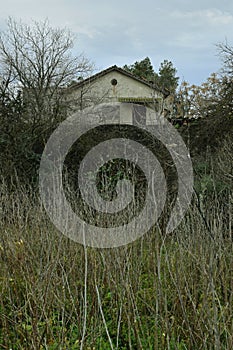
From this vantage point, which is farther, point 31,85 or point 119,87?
point 119,87

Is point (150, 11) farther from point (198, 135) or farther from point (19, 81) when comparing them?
point (19, 81)

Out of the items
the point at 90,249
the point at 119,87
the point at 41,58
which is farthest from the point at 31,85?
the point at 119,87

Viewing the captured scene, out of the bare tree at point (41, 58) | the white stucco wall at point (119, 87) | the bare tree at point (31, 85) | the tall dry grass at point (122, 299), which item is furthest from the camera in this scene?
the white stucco wall at point (119, 87)

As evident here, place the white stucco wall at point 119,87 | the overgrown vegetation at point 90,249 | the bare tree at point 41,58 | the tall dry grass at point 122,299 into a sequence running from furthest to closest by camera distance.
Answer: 1. the white stucco wall at point 119,87
2. the bare tree at point 41,58
3. the overgrown vegetation at point 90,249
4. the tall dry grass at point 122,299

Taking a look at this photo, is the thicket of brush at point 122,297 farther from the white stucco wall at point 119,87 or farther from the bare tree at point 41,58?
the white stucco wall at point 119,87

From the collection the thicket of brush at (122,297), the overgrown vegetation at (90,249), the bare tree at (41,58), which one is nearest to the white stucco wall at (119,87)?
the bare tree at (41,58)

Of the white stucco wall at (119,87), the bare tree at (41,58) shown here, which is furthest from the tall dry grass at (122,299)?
the white stucco wall at (119,87)

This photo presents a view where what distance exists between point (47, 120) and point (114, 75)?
10944 millimetres

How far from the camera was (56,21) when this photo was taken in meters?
12.7

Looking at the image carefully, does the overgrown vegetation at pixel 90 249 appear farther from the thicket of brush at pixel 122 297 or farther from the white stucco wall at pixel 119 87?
the white stucco wall at pixel 119 87

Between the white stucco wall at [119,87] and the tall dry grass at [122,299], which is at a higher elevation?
the white stucco wall at [119,87]

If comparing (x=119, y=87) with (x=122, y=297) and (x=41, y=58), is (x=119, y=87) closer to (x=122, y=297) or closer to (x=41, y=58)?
(x=41, y=58)

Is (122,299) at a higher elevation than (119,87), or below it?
below

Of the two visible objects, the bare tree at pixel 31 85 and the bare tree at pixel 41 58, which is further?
the bare tree at pixel 41 58
